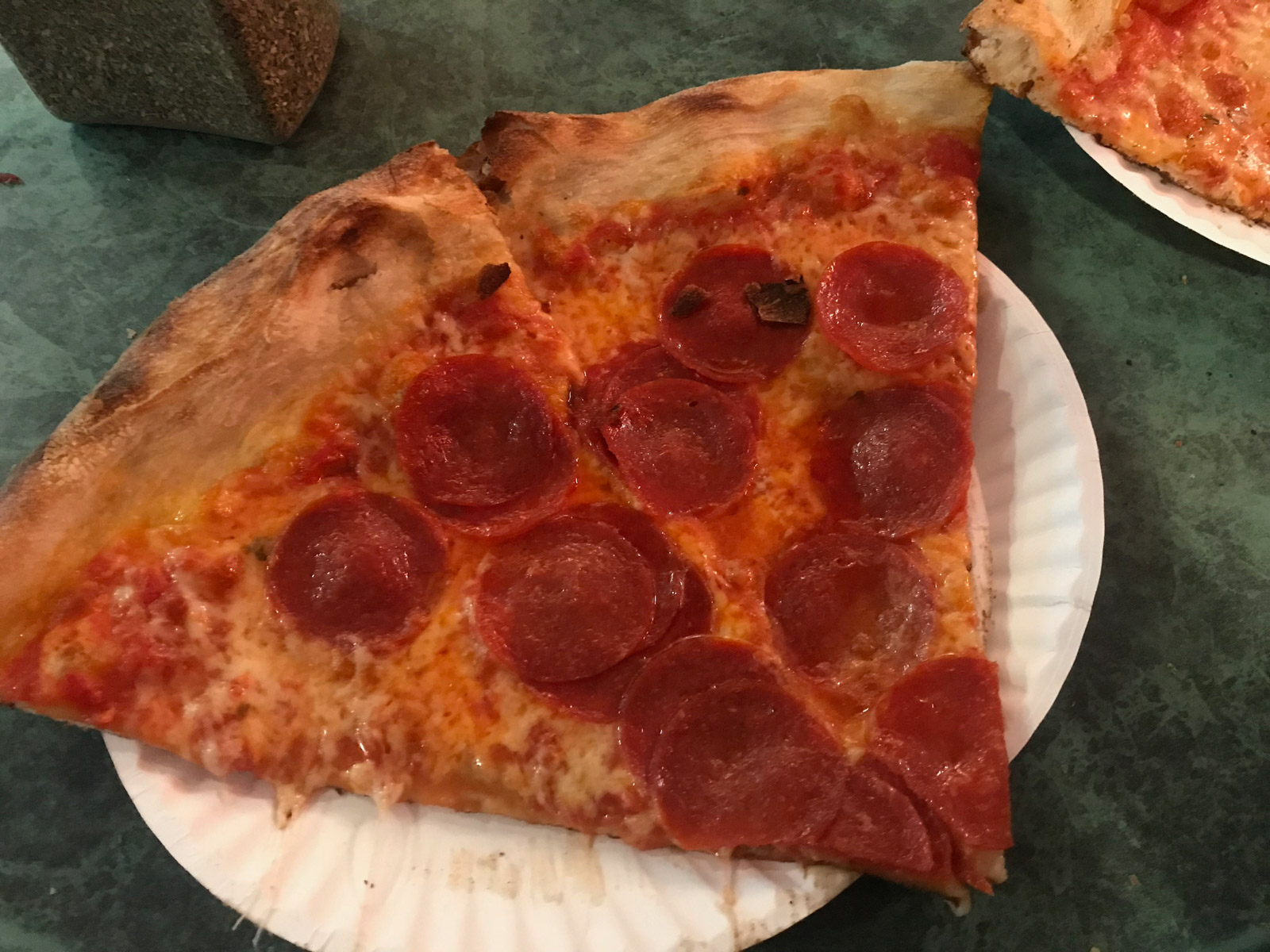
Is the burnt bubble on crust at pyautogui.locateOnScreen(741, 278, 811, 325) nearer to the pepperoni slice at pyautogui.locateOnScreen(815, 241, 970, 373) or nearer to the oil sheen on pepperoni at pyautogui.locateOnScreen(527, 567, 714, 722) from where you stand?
the pepperoni slice at pyautogui.locateOnScreen(815, 241, 970, 373)

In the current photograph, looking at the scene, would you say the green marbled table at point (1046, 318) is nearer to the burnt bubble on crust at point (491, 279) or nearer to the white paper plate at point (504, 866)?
the white paper plate at point (504, 866)

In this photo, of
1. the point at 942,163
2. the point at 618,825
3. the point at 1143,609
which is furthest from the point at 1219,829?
the point at 942,163

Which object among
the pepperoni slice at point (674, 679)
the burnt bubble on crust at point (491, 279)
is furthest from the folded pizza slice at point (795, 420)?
the burnt bubble on crust at point (491, 279)

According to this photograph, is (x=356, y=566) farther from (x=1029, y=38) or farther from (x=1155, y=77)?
(x=1155, y=77)

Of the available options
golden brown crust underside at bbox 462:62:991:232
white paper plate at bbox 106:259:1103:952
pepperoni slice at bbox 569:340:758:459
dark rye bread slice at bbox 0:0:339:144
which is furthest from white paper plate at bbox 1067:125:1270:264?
dark rye bread slice at bbox 0:0:339:144

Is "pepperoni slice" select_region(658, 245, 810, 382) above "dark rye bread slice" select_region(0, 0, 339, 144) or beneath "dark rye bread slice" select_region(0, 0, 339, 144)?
beneath

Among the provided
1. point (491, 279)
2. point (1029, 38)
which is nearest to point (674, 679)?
point (491, 279)
